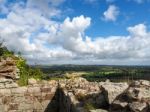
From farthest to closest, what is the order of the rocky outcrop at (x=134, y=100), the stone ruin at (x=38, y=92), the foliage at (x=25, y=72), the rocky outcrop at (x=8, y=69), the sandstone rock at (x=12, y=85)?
1. the foliage at (x=25, y=72)
2. the rocky outcrop at (x=8, y=69)
3. the sandstone rock at (x=12, y=85)
4. the stone ruin at (x=38, y=92)
5. the rocky outcrop at (x=134, y=100)

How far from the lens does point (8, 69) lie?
1422 cm

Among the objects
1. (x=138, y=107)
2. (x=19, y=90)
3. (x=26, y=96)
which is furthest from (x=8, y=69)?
(x=138, y=107)

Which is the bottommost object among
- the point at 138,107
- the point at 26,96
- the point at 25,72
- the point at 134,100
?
the point at 26,96

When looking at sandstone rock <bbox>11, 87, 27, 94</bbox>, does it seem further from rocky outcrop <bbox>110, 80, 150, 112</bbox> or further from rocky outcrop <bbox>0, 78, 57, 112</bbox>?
rocky outcrop <bbox>110, 80, 150, 112</bbox>

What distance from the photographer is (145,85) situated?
25.7 ft

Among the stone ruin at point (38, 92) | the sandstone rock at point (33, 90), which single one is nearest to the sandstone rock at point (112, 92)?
the stone ruin at point (38, 92)

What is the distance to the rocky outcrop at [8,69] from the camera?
1410 cm

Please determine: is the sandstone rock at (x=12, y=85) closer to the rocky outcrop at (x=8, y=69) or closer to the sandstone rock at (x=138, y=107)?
the rocky outcrop at (x=8, y=69)

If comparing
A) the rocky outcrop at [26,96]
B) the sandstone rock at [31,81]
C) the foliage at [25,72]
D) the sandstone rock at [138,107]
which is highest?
the foliage at [25,72]

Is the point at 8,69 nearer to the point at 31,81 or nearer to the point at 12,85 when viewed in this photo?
the point at 12,85

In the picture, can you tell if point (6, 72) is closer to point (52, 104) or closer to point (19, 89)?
point (19, 89)

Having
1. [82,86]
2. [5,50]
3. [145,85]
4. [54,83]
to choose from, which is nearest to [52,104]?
[54,83]

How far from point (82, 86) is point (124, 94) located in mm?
5632

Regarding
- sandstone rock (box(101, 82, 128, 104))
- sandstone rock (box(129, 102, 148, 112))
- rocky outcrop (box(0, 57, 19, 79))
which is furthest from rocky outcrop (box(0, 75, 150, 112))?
sandstone rock (box(129, 102, 148, 112))
